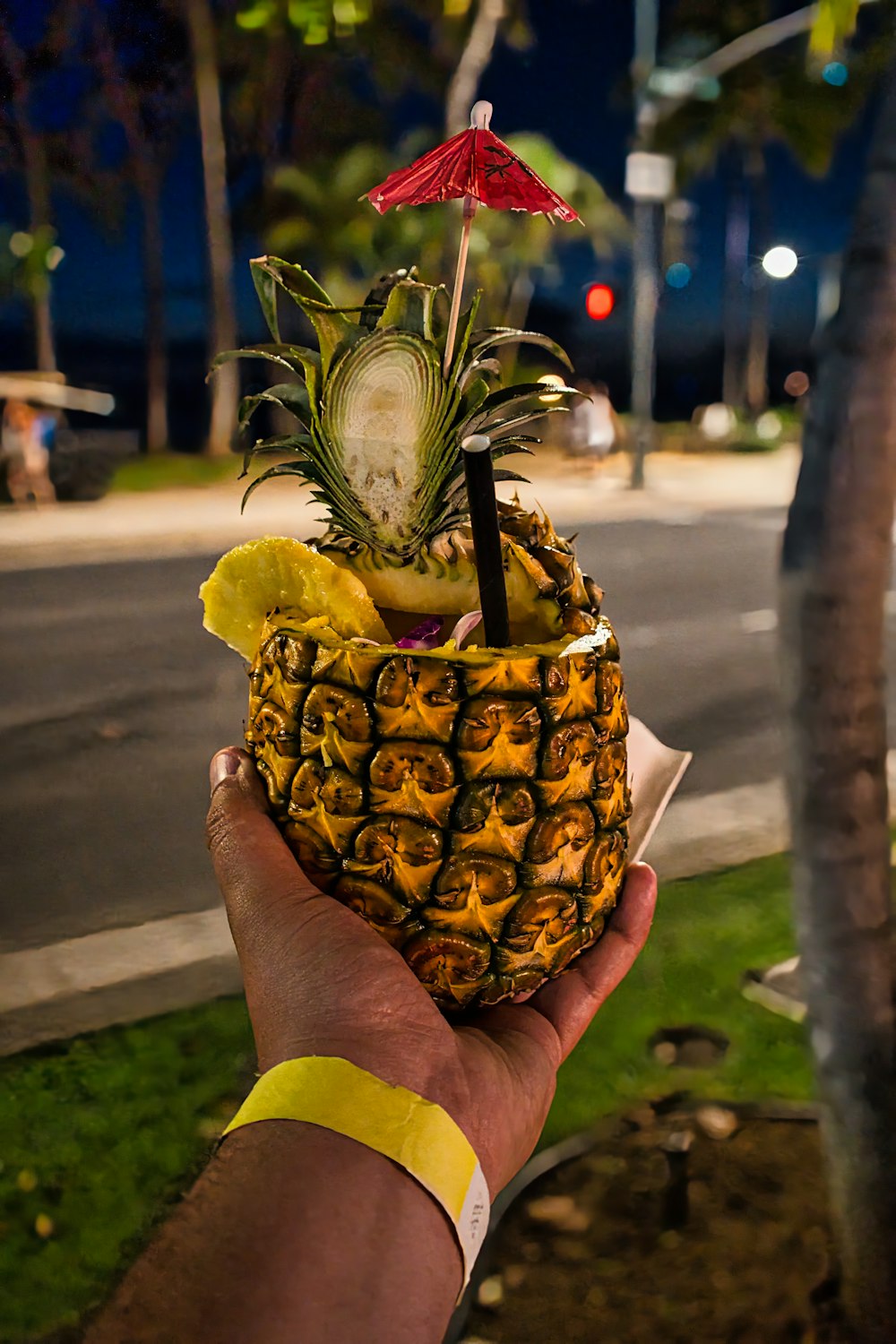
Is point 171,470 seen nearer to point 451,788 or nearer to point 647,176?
point 647,176

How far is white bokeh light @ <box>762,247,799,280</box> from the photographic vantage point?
8.61 m

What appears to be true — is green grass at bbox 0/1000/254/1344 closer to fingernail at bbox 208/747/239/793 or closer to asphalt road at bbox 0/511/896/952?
asphalt road at bbox 0/511/896/952

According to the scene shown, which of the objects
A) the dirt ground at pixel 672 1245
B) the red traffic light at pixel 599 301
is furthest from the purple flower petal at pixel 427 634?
the red traffic light at pixel 599 301

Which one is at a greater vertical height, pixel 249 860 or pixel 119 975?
pixel 249 860

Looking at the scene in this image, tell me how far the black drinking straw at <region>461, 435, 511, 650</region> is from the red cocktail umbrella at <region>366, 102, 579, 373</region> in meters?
0.31

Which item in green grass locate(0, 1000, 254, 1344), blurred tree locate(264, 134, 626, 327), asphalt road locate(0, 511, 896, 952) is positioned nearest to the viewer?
green grass locate(0, 1000, 254, 1344)

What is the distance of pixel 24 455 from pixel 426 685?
53.2 ft

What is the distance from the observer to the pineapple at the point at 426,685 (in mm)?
1826

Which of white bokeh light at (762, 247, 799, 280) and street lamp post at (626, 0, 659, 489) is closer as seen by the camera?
white bokeh light at (762, 247, 799, 280)

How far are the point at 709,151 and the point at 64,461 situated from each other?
64.3ft

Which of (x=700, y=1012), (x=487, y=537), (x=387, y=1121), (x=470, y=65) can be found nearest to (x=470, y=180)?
(x=487, y=537)

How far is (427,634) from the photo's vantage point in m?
2.00

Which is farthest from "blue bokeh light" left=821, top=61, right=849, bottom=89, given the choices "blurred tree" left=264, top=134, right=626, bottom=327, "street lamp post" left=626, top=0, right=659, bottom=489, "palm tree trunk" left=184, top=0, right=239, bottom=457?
"blurred tree" left=264, top=134, right=626, bottom=327

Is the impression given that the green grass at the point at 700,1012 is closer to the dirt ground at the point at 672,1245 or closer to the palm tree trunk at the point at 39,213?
the dirt ground at the point at 672,1245
